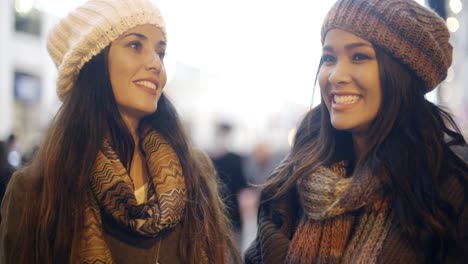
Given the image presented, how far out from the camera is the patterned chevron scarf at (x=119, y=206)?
2.22 m

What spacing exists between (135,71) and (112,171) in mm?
488

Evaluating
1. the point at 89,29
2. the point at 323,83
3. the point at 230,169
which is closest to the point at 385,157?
the point at 323,83

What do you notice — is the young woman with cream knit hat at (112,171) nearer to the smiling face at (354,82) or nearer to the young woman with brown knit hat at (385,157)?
the young woman with brown knit hat at (385,157)

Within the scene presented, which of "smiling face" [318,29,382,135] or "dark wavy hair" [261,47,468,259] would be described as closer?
"dark wavy hair" [261,47,468,259]

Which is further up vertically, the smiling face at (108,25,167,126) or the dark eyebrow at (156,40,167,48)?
the dark eyebrow at (156,40,167,48)

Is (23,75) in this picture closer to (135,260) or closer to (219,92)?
(219,92)

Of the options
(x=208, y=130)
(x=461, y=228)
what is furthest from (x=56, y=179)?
(x=208, y=130)

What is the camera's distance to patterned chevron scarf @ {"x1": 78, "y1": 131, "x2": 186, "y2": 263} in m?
2.22

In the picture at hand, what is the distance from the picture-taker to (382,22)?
2238mm

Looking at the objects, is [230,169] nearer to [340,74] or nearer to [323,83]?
[323,83]

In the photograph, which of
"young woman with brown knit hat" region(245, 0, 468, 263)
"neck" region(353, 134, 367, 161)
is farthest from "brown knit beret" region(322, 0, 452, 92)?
"neck" region(353, 134, 367, 161)

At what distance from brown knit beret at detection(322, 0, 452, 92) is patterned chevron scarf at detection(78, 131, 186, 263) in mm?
1067

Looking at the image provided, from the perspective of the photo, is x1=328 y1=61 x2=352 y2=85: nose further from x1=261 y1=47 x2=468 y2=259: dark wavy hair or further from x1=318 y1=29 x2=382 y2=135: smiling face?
x1=261 y1=47 x2=468 y2=259: dark wavy hair

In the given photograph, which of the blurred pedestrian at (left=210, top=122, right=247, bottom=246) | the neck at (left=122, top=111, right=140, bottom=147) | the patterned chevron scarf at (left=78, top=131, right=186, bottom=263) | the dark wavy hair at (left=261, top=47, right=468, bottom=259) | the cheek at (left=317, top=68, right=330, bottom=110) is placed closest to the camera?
the dark wavy hair at (left=261, top=47, right=468, bottom=259)
